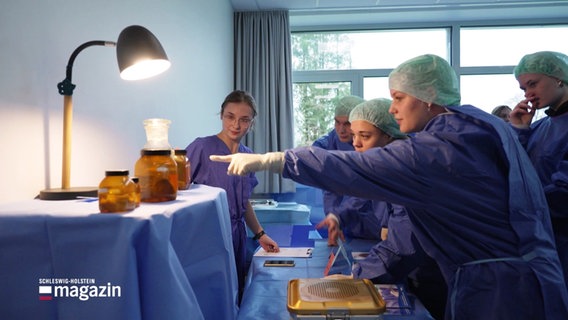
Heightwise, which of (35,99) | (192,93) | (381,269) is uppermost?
(192,93)

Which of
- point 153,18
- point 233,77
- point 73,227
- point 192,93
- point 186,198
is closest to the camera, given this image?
point 73,227

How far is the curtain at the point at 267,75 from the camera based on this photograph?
4.21 meters

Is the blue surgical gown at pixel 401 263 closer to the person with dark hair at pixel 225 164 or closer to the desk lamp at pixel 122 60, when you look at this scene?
the person with dark hair at pixel 225 164

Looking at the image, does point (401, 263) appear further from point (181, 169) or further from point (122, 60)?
point (122, 60)

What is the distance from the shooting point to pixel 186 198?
3.50ft

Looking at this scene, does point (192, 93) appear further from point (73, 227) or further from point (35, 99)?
point (73, 227)

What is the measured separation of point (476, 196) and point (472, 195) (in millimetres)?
14

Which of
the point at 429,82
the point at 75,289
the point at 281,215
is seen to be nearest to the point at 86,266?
the point at 75,289

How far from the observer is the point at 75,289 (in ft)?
2.54

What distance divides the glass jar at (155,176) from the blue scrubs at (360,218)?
50.8 inches

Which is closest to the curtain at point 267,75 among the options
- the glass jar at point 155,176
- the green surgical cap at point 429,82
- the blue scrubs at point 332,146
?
the blue scrubs at point 332,146

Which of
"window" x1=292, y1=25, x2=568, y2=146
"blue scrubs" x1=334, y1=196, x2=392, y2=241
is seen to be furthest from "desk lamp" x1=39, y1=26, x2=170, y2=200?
"window" x1=292, y1=25, x2=568, y2=146

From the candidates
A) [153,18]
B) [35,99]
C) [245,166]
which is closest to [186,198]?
[245,166]

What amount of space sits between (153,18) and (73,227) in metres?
1.52
